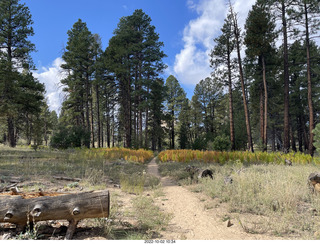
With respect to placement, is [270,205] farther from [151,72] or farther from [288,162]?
[151,72]

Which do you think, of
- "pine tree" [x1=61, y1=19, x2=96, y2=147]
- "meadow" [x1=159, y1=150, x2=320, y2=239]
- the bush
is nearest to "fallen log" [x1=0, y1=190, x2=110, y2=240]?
"meadow" [x1=159, y1=150, x2=320, y2=239]

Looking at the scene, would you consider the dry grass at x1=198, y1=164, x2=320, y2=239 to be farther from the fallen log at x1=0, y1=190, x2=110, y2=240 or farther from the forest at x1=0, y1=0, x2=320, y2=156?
the forest at x1=0, y1=0, x2=320, y2=156

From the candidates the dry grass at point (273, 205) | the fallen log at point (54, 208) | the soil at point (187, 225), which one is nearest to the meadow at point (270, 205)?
the dry grass at point (273, 205)

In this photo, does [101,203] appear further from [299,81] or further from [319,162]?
[299,81]

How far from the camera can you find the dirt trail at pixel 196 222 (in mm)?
2847

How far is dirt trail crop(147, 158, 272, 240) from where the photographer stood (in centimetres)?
285

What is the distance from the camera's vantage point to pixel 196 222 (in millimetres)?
3420

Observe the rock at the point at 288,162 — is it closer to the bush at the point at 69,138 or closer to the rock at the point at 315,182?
the rock at the point at 315,182

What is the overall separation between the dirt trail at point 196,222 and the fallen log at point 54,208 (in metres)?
1.22

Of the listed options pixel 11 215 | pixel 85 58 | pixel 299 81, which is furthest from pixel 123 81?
pixel 299 81

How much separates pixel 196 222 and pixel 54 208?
258 centimetres

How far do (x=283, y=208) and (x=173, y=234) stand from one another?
2.53 m

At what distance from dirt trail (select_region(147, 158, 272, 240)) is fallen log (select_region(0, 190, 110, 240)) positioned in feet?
4.01

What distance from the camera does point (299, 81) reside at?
21391 millimetres
